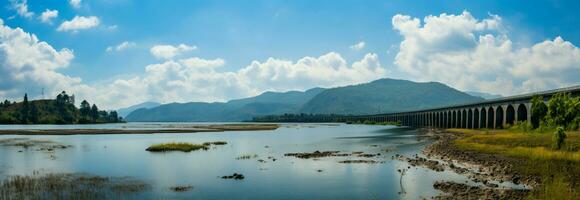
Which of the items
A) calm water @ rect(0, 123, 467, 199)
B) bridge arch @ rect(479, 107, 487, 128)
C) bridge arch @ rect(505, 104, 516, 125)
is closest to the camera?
calm water @ rect(0, 123, 467, 199)

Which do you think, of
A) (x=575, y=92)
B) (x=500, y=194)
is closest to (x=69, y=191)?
(x=500, y=194)

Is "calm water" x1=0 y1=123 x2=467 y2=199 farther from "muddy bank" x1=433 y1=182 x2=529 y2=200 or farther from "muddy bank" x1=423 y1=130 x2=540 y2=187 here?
"muddy bank" x1=423 y1=130 x2=540 y2=187

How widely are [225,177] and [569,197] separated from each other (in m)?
26.9

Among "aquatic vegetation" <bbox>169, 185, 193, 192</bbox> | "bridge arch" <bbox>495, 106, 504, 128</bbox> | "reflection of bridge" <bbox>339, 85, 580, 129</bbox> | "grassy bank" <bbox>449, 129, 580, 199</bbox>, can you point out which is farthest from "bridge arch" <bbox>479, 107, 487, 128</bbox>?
"aquatic vegetation" <bbox>169, 185, 193, 192</bbox>

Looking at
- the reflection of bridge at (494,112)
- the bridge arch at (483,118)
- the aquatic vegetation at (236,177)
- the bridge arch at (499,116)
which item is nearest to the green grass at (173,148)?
the aquatic vegetation at (236,177)

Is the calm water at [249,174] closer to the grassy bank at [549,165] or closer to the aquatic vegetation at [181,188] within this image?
the aquatic vegetation at [181,188]

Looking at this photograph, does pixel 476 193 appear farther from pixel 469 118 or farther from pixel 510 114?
pixel 469 118

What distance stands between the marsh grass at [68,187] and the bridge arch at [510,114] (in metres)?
99.2

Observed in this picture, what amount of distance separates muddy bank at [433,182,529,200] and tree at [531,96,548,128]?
65766 millimetres

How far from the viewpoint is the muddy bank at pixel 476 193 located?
27.6 m

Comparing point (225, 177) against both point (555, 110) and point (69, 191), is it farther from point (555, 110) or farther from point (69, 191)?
point (555, 110)

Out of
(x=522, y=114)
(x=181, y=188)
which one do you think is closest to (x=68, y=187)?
(x=181, y=188)

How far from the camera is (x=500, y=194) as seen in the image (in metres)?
28.0

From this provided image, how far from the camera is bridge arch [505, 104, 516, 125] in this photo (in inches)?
4257
